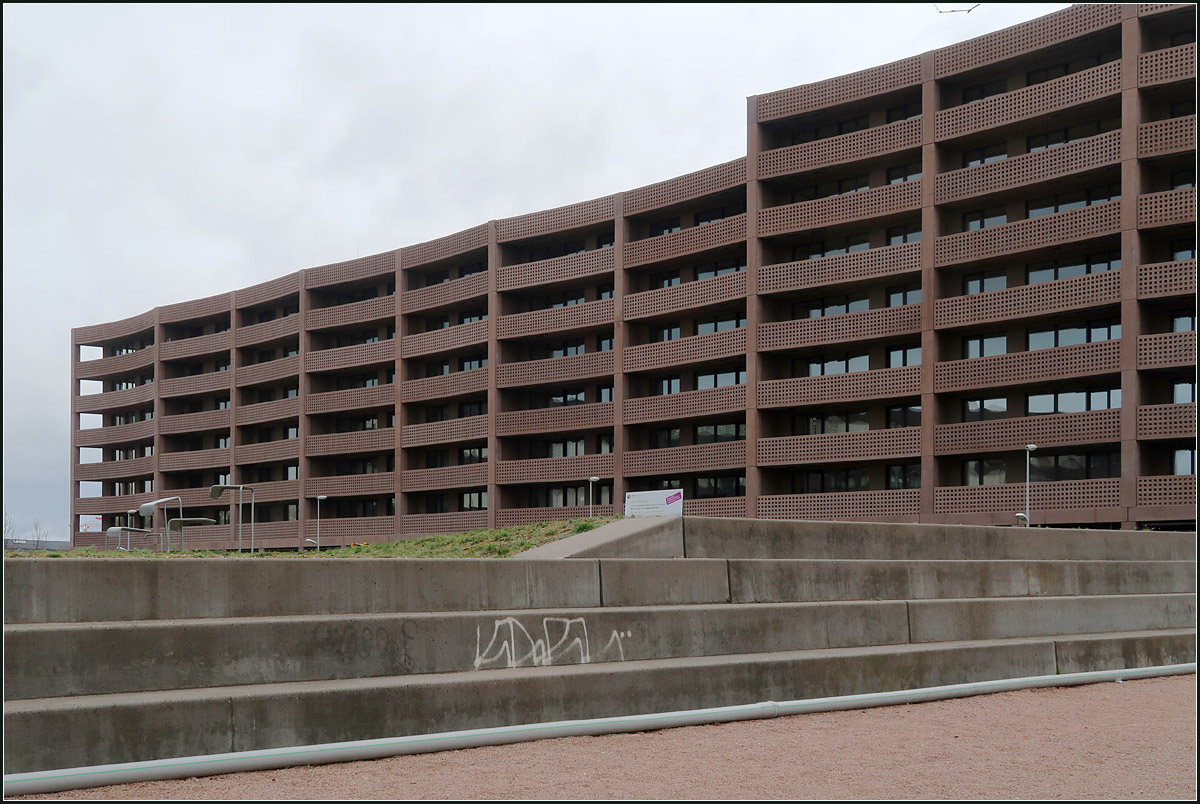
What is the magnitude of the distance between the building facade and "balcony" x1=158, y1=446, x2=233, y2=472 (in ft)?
7.53

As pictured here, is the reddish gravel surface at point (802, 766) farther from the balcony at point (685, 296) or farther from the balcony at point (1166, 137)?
the balcony at point (685, 296)

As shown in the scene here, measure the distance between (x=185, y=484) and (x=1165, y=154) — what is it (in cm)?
6948

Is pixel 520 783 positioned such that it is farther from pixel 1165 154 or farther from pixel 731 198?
pixel 731 198

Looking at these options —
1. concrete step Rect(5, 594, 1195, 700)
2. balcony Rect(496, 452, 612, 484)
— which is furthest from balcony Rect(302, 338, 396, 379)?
concrete step Rect(5, 594, 1195, 700)

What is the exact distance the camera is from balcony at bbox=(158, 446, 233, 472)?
76812 millimetres

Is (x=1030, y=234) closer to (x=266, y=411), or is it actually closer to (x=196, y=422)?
(x=266, y=411)

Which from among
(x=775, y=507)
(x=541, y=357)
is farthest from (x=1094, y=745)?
(x=541, y=357)

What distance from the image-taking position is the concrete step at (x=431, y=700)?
350 inches

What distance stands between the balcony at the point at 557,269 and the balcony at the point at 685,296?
279 centimetres

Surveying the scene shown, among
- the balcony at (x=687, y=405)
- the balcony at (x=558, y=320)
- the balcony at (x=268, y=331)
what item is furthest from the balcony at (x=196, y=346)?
the balcony at (x=687, y=405)

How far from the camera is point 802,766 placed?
10273 millimetres

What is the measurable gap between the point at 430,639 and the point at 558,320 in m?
49.8

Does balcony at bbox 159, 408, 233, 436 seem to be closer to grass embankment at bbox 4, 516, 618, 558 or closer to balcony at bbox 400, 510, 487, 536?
balcony at bbox 400, 510, 487, 536

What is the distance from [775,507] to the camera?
169 ft
